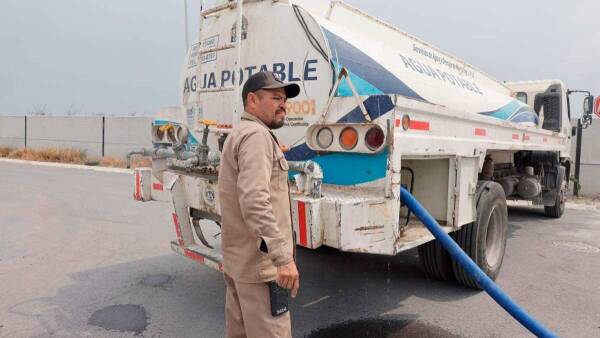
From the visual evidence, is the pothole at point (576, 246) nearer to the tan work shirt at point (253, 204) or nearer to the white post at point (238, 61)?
the white post at point (238, 61)

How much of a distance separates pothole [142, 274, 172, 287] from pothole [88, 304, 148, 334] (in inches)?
21.8

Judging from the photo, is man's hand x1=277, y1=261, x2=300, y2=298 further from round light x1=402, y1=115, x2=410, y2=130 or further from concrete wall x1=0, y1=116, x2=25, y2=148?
concrete wall x1=0, y1=116, x2=25, y2=148

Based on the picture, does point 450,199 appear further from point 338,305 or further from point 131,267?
point 131,267

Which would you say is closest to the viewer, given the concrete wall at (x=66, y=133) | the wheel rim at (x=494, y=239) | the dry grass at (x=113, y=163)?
the wheel rim at (x=494, y=239)

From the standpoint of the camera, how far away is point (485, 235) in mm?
4516

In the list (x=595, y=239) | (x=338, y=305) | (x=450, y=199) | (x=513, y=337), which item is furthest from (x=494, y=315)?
(x=595, y=239)

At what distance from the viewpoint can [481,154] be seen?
4.37 meters

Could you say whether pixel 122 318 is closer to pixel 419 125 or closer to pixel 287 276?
pixel 287 276

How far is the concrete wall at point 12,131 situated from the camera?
85.1 ft

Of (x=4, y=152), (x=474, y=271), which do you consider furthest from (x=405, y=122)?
(x=4, y=152)

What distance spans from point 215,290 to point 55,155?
19.4 metres

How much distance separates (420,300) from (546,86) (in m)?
6.37

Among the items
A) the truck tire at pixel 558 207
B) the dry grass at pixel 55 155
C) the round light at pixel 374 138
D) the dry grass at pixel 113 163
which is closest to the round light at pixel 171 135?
the round light at pixel 374 138

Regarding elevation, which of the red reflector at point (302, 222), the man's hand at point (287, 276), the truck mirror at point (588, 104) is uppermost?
the truck mirror at point (588, 104)
